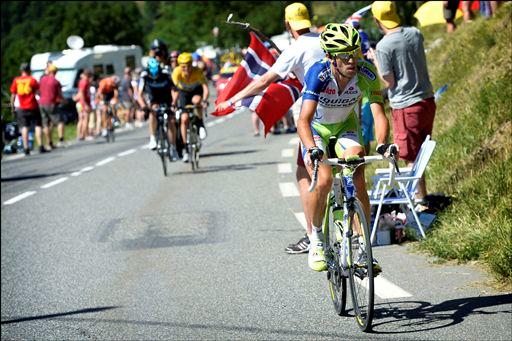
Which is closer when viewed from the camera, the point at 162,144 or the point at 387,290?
the point at 387,290

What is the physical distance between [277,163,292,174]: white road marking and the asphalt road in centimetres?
3

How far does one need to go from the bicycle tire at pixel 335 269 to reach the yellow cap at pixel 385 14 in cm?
375

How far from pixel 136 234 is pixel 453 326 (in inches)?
235

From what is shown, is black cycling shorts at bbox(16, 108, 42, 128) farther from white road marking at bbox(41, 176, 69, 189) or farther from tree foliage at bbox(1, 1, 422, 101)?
tree foliage at bbox(1, 1, 422, 101)

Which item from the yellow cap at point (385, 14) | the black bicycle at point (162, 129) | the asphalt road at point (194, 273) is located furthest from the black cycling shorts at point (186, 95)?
the yellow cap at point (385, 14)

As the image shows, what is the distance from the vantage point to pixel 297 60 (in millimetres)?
8969

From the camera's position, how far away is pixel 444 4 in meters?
19.0

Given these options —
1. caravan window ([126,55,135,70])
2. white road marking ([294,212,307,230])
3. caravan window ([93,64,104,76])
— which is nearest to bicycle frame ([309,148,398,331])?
white road marking ([294,212,307,230])

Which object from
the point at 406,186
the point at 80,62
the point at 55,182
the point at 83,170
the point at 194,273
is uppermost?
the point at 406,186

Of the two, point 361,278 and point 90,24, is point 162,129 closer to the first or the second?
point 361,278

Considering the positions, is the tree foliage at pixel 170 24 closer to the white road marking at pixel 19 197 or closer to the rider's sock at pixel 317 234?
the white road marking at pixel 19 197

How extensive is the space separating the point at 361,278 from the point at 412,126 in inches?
174

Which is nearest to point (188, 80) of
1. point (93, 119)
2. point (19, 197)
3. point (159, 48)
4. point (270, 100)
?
point (159, 48)

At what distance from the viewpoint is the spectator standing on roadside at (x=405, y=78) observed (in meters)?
10.6
